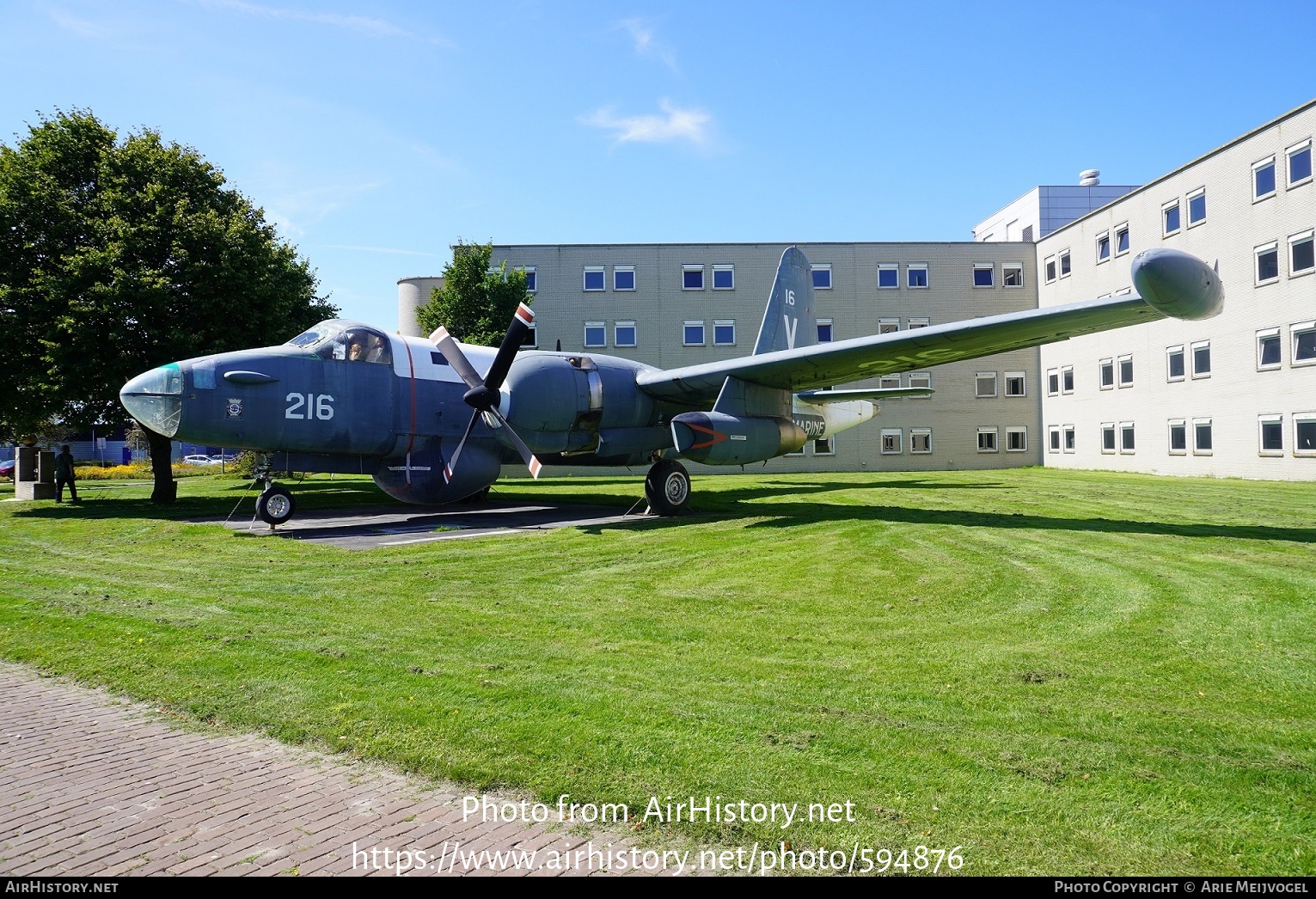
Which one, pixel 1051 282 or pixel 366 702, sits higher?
pixel 1051 282

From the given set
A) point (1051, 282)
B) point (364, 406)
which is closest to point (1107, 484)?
point (1051, 282)

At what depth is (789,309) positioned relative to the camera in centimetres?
2464

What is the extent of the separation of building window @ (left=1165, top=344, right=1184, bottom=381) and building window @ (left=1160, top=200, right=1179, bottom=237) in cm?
504

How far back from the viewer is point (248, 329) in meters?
22.4

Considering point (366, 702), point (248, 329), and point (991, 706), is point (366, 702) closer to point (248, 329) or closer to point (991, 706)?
point (991, 706)

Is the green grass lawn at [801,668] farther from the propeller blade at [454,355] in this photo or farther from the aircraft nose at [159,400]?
the propeller blade at [454,355]

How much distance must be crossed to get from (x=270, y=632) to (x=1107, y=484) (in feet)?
90.7

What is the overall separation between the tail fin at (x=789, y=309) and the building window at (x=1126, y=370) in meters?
19.9

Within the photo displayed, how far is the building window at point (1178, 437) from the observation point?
32.7 metres

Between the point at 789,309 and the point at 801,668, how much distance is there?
771 inches

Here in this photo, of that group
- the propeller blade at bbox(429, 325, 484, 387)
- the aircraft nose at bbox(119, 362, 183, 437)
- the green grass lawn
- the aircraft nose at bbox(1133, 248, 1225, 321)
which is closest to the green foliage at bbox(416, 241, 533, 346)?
the propeller blade at bbox(429, 325, 484, 387)

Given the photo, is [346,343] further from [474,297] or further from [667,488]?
[474,297]

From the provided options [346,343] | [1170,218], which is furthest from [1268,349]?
[346,343]

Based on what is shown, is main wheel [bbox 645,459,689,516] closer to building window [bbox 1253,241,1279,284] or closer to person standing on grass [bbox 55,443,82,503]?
person standing on grass [bbox 55,443,82,503]
